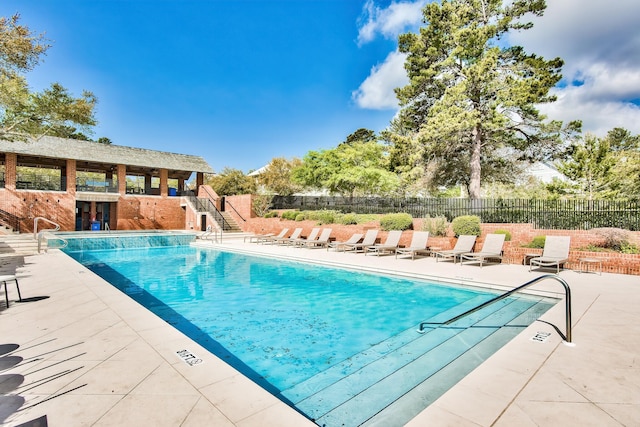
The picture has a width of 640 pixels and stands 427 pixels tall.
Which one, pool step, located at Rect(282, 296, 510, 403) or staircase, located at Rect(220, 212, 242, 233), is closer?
pool step, located at Rect(282, 296, 510, 403)

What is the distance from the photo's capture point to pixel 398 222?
14453 mm

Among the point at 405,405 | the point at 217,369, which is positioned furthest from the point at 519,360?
the point at 217,369

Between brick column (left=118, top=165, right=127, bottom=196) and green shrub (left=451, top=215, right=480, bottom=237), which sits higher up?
brick column (left=118, top=165, right=127, bottom=196)

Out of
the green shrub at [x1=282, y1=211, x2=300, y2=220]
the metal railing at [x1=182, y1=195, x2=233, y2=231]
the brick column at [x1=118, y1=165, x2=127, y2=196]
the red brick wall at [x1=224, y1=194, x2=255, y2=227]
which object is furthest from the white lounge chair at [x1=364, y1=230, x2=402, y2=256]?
the brick column at [x1=118, y1=165, x2=127, y2=196]

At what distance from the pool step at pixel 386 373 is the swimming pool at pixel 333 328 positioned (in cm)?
1

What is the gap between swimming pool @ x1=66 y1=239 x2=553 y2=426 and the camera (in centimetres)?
364

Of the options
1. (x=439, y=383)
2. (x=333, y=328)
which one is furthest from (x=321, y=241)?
(x=439, y=383)

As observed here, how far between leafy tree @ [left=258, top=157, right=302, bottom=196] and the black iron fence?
13.5 m

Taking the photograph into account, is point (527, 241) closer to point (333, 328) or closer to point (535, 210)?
point (535, 210)

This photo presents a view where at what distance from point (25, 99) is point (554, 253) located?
2155cm

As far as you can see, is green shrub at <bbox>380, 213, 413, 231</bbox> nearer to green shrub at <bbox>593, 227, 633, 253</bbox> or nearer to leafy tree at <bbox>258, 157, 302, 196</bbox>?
green shrub at <bbox>593, 227, 633, 253</bbox>

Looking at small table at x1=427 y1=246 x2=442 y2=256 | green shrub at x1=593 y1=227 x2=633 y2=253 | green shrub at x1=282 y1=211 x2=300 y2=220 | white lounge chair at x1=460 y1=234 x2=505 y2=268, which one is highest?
green shrub at x1=282 y1=211 x2=300 y2=220

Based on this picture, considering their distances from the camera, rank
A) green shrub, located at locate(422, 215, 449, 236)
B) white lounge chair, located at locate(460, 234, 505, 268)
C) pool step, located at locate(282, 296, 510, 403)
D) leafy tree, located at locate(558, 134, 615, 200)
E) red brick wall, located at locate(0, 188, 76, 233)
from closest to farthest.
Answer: pool step, located at locate(282, 296, 510, 403) < white lounge chair, located at locate(460, 234, 505, 268) < green shrub, located at locate(422, 215, 449, 236) < leafy tree, located at locate(558, 134, 615, 200) < red brick wall, located at locate(0, 188, 76, 233)

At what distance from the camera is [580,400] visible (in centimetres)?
277
